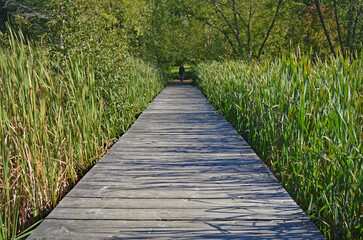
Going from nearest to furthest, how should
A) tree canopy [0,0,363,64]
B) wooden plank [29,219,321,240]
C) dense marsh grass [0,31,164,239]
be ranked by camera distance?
wooden plank [29,219,321,240], dense marsh grass [0,31,164,239], tree canopy [0,0,363,64]

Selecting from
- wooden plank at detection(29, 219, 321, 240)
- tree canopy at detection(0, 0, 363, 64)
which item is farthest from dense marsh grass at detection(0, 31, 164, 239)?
tree canopy at detection(0, 0, 363, 64)

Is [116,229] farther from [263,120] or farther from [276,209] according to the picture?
[263,120]

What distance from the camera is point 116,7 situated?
1528 cm

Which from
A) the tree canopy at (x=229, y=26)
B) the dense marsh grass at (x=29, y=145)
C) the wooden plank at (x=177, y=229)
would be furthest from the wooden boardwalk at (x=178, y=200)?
the tree canopy at (x=229, y=26)

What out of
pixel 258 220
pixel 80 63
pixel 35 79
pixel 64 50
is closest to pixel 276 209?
pixel 258 220

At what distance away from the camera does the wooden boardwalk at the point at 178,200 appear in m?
2.03

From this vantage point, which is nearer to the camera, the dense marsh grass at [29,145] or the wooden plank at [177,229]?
the wooden plank at [177,229]

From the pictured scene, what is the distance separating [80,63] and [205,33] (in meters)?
21.4

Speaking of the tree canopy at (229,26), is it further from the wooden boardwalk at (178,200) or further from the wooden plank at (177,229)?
the wooden plank at (177,229)

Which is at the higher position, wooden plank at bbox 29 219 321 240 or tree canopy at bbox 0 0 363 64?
tree canopy at bbox 0 0 363 64

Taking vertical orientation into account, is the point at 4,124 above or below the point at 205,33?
below

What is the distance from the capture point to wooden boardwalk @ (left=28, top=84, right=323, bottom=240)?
2.03m

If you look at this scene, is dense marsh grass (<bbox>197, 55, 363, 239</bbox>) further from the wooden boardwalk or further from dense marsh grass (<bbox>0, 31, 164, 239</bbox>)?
dense marsh grass (<bbox>0, 31, 164, 239</bbox>)

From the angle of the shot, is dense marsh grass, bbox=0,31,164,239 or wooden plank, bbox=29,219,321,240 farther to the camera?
dense marsh grass, bbox=0,31,164,239
